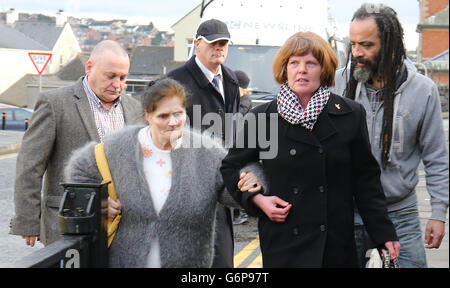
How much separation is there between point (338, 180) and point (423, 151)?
736 mm

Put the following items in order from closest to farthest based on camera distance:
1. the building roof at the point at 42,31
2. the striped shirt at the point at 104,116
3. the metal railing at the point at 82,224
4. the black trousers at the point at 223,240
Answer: the metal railing at the point at 82,224
the black trousers at the point at 223,240
the striped shirt at the point at 104,116
the building roof at the point at 42,31

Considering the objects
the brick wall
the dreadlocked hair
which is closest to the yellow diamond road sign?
the dreadlocked hair

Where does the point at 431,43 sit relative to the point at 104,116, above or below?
below

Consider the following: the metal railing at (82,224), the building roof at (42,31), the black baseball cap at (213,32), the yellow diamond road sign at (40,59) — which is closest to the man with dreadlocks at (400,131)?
the metal railing at (82,224)

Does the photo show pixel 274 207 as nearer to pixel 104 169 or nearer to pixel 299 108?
pixel 299 108

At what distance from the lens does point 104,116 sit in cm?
459

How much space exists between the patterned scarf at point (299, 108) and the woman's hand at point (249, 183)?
32cm

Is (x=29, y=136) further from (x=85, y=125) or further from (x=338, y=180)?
(x=338, y=180)

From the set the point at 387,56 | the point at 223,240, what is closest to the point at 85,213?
the point at 223,240

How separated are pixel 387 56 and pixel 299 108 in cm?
77

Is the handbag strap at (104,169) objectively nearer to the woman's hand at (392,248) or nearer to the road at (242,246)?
the woman's hand at (392,248)

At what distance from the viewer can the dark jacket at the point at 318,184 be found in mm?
3373

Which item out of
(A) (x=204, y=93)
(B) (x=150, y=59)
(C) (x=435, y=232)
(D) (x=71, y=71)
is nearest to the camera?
(C) (x=435, y=232)

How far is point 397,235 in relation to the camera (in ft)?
12.6
